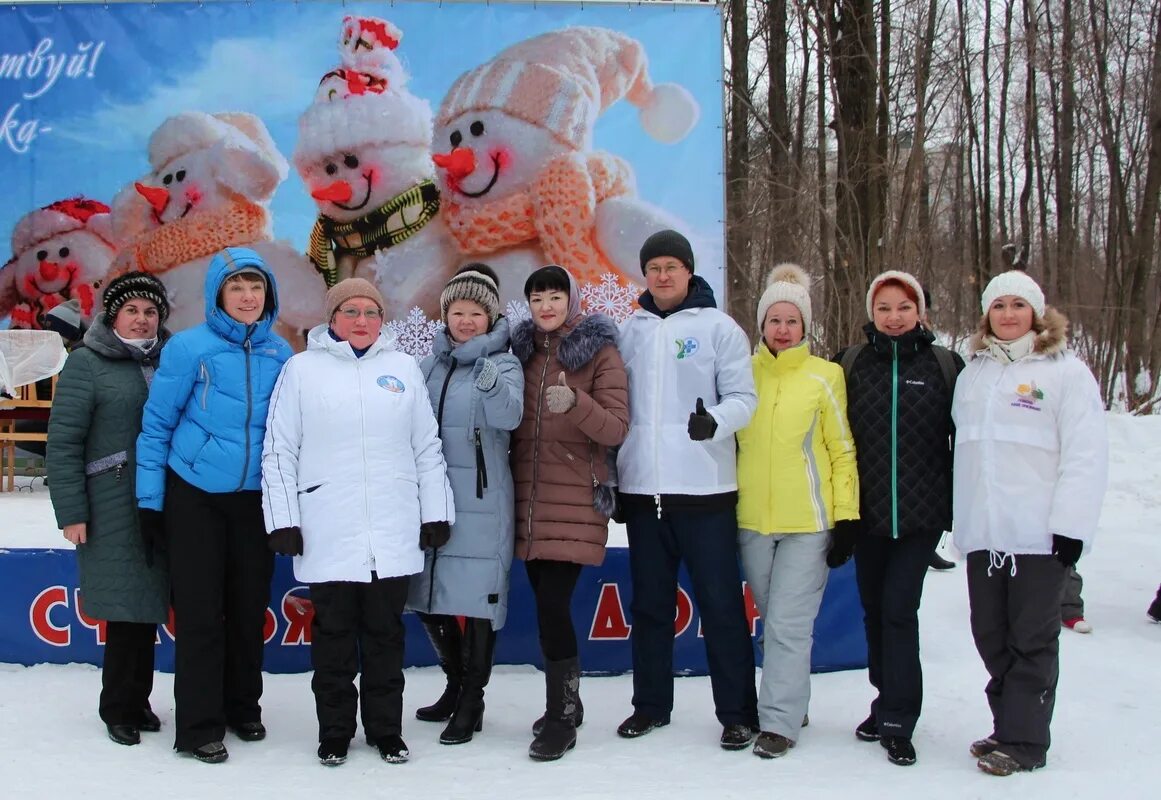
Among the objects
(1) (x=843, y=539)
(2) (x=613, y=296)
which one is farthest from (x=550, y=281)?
(2) (x=613, y=296)

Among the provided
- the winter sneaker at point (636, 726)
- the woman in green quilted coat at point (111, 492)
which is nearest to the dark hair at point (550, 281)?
the woman in green quilted coat at point (111, 492)

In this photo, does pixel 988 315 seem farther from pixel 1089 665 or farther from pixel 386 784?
pixel 386 784

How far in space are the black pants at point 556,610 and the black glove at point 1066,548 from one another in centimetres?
153

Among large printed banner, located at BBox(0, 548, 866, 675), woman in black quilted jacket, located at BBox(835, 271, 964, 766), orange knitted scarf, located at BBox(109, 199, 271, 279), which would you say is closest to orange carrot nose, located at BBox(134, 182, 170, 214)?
orange knitted scarf, located at BBox(109, 199, 271, 279)

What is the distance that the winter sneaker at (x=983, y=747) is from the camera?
3162 mm

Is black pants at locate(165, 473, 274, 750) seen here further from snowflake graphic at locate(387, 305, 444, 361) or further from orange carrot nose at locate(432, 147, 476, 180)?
orange carrot nose at locate(432, 147, 476, 180)

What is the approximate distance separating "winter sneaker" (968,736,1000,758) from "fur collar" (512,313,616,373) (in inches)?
70.9

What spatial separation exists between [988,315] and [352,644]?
2394 millimetres

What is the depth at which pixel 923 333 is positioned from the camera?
10.8 ft

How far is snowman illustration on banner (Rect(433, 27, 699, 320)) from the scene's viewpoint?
21.0 ft

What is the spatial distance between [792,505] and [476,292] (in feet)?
4.26

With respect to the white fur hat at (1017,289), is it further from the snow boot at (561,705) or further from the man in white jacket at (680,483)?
the snow boot at (561,705)

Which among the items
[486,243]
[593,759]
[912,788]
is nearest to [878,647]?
[912,788]

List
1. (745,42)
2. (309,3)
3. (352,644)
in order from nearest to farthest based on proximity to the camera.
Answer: (352,644)
(309,3)
(745,42)
